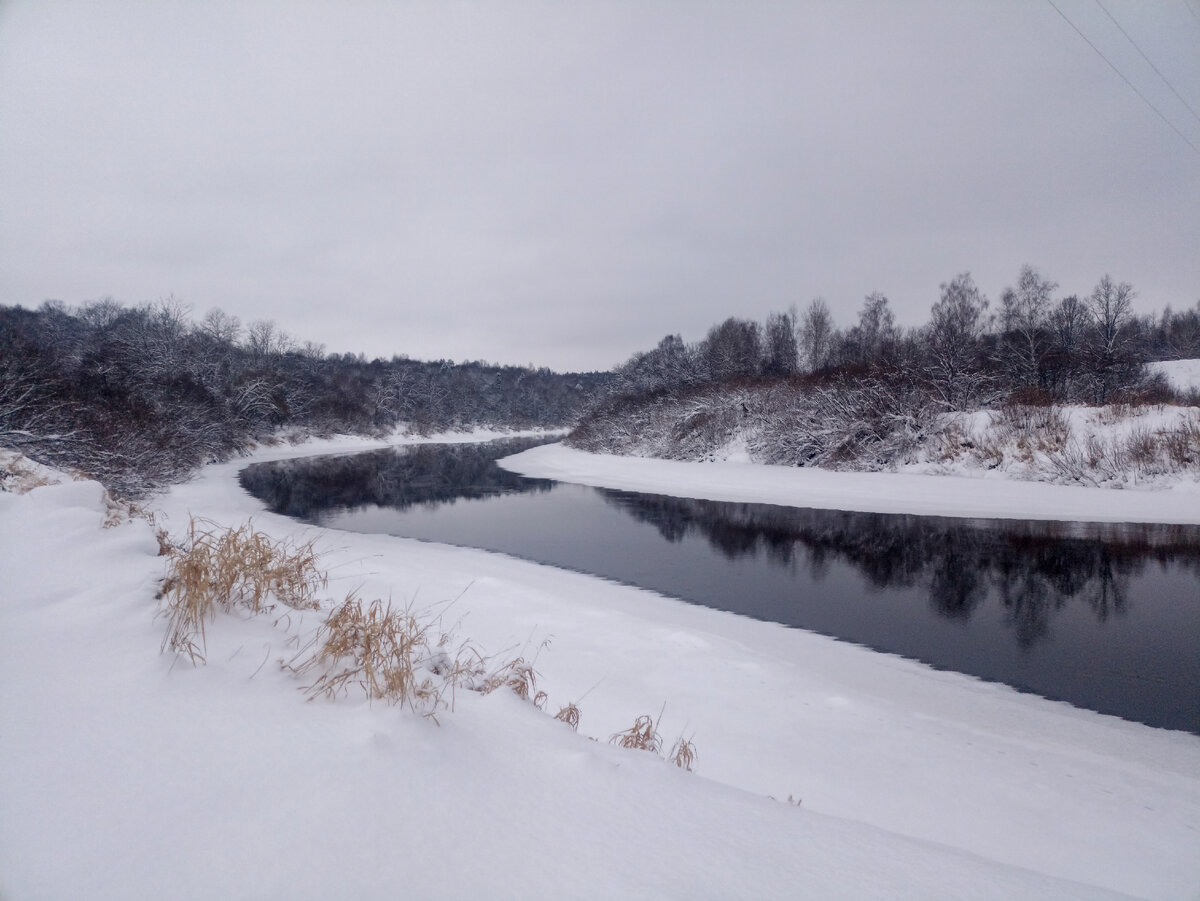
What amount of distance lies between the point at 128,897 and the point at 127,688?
102cm

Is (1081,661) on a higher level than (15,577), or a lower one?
lower

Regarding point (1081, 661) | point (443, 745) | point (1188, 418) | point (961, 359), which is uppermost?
point (961, 359)

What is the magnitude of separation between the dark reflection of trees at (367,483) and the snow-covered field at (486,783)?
530 inches

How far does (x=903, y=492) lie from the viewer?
693 inches

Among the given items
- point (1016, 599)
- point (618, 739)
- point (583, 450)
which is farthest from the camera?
point (583, 450)

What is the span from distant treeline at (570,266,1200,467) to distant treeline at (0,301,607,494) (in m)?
23.9

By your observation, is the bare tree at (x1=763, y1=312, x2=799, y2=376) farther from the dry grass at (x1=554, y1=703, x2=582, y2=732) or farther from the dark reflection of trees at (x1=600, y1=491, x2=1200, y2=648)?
the dry grass at (x1=554, y1=703, x2=582, y2=732)

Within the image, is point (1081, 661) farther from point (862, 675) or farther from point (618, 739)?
point (618, 739)

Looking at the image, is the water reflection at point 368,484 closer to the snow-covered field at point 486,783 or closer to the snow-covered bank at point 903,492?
the snow-covered bank at point 903,492

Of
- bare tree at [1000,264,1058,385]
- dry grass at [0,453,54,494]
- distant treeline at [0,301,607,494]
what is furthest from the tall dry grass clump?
bare tree at [1000,264,1058,385]

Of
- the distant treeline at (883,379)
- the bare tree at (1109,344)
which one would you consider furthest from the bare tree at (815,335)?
the bare tree at (1109,344)

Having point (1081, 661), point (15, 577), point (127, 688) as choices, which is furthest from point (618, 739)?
point (1081, 661)

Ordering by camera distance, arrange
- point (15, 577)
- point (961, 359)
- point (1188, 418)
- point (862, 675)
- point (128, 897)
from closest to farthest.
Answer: point (128, 897) < point (15, 577) < point (862, 675) < point (1188, 418) < point (961, 359)

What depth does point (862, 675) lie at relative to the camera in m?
5.66
